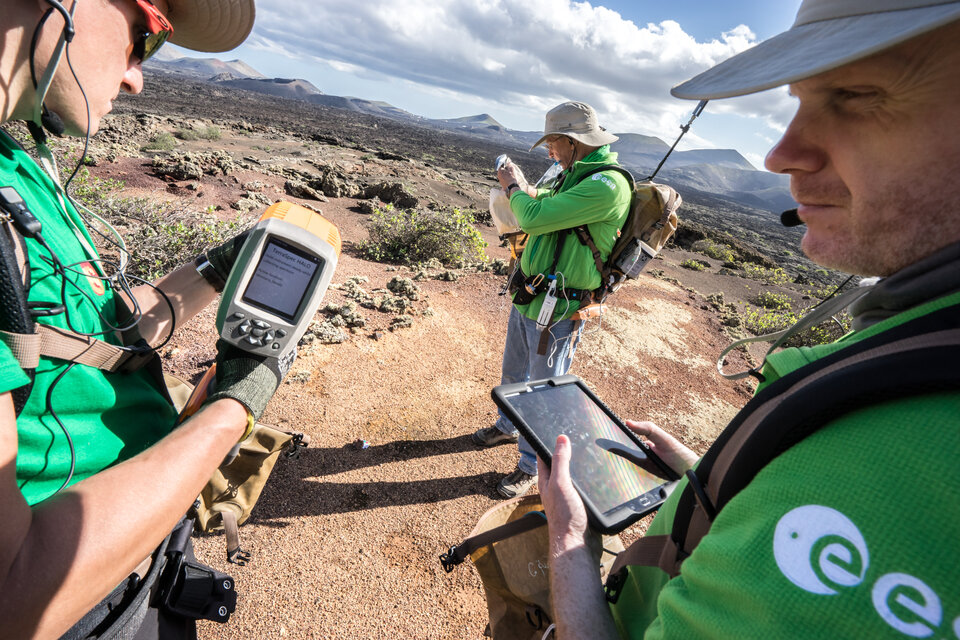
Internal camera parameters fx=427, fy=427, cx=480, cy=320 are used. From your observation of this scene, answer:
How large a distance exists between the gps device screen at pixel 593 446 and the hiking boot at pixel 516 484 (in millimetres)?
1921

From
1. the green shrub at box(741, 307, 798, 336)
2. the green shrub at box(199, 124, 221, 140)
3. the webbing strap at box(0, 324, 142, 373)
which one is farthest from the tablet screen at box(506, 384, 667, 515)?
the green shrub at box(199, 124, 221, 140)

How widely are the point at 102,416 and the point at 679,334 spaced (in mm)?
8608

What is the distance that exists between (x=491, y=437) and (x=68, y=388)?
3.49m

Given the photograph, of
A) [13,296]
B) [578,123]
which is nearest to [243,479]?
[13,296]

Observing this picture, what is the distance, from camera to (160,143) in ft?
52.5

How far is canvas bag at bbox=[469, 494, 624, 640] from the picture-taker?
1639mm

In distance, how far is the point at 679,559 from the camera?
1.02m

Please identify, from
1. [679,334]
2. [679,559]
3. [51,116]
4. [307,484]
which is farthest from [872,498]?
[679,334]

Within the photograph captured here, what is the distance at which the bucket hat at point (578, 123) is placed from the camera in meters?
3.39

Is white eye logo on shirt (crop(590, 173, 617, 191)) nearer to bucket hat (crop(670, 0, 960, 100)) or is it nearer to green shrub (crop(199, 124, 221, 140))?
bucket hat (crop(670, 0, 960, 100))

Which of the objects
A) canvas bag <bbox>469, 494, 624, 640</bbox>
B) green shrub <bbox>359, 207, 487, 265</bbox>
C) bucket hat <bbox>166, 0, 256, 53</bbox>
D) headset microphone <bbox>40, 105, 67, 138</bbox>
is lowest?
green shrub <bbox>359, 207, 487, 265</bbox>

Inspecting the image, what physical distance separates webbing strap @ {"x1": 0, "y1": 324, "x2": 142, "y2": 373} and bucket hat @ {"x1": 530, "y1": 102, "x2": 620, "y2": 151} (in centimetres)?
317

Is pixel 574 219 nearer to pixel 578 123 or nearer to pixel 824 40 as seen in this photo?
pixel 578 123

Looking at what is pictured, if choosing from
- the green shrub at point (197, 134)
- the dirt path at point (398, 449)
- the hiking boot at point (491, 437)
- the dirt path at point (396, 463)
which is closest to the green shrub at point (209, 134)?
the green shrub at point (197, 134)
